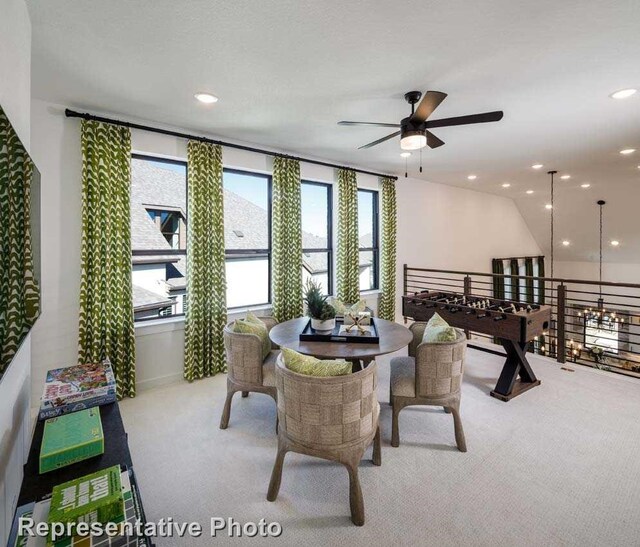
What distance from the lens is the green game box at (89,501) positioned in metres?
0.97

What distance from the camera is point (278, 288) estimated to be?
4.22 m

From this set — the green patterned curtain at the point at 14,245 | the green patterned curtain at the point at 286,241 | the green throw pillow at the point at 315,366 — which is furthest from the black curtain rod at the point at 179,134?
the green throw pillow at the point at 315,366

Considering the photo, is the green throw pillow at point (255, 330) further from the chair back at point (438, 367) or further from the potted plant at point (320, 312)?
the chair back at point (438, 367)

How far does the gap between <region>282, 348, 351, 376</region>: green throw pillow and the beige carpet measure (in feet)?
2.49

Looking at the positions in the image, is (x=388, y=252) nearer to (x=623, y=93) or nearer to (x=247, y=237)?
(x=247, y=237)

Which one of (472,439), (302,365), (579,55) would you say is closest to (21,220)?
(302,365)

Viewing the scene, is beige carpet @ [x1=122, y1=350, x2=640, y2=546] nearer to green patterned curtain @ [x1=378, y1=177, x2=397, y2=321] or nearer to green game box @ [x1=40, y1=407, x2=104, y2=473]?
green game box @ [x1=40, y1=407, x2=104, y2=473]

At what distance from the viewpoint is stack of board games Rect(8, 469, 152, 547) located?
2.98 ft

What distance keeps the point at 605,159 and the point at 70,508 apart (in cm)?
667

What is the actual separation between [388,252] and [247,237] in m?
2.41

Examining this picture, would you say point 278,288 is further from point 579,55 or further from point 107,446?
point 579,55

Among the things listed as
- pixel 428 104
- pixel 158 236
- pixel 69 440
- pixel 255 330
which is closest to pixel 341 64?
pixel 428 104

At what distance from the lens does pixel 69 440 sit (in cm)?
136

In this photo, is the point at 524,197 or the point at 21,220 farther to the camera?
the point at 524,197
